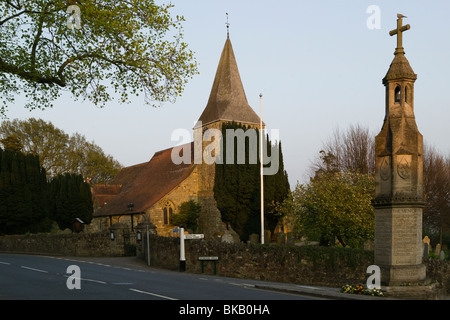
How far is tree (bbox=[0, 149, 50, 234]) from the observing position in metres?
43.8

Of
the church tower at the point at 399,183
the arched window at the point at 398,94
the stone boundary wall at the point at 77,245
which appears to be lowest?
the stone boundary wall at the point at 77,245

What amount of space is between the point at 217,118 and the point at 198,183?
6608mm

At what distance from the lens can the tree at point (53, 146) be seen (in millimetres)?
60625

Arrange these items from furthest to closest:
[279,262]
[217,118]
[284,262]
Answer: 1. [217,118]
2. [279,262]
3. [284,262]

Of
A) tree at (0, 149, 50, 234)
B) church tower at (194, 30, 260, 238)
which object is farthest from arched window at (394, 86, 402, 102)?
tree at (0, 149, 50, 234)

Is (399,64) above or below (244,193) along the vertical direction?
above

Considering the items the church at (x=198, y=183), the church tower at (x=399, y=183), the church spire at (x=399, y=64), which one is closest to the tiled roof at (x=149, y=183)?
the church at (x=198, y=183)

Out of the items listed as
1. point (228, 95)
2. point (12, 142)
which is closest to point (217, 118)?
point (228, 95)

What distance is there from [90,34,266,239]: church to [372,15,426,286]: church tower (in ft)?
98.6

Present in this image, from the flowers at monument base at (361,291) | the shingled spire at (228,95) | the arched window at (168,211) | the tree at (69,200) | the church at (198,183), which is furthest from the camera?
the tree at (69,200)

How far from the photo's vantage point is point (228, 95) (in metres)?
48.0

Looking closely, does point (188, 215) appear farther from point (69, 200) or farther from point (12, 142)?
point (12, 142)

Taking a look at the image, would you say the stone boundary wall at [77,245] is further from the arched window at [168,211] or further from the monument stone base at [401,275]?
the monument stone base at [401,275]

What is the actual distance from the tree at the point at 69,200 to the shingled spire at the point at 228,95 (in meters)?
14.5
